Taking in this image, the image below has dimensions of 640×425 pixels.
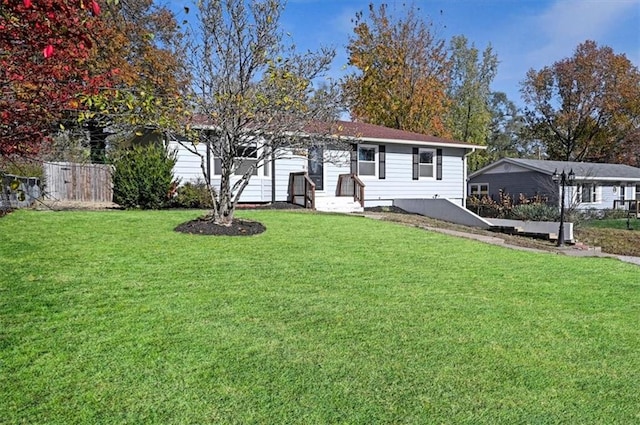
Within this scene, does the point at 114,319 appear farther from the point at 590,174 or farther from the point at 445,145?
the point at 590,174

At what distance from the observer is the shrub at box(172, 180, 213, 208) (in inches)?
525

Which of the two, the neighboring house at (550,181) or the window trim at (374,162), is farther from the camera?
the neighboring house at (550,181)

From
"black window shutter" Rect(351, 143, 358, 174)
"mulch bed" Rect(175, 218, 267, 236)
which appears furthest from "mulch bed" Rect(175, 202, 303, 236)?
"black window shutter" Rect(351, 143, 358, 174)

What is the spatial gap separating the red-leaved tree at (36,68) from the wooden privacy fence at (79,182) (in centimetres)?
929

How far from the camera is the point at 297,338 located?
12.1ft

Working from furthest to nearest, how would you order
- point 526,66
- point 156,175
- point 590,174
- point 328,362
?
point 526,66
point 590,174
point 156,175
point 328,362

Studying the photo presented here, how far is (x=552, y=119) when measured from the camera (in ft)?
135

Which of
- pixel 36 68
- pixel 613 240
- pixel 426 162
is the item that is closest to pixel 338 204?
pixel 426 162

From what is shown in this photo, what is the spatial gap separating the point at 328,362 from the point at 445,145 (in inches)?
689

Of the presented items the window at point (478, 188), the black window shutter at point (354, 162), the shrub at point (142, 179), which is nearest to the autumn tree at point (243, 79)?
the shrub at point (142, 179)

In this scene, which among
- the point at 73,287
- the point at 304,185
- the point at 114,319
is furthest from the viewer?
the point at 304,185

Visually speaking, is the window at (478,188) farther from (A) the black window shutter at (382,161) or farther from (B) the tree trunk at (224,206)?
(B) the tree trunk at (224,206)

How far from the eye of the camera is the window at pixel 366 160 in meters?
17.9

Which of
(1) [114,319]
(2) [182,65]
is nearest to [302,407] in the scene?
(1) [114,319]
